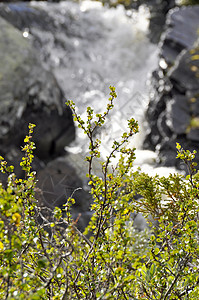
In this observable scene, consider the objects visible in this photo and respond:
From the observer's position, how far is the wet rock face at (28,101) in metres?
5.28

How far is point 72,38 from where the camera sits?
928 centimetres

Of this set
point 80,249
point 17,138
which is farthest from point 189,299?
point 17,138

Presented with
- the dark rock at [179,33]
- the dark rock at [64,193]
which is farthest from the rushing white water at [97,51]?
the dark rock at [64,193]

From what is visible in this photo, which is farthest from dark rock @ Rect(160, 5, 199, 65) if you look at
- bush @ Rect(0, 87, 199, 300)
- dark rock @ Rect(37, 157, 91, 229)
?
bush @ Rect(0, 87, 199, 300)

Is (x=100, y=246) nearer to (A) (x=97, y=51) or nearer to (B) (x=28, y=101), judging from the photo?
(B) (x=28, y=101)

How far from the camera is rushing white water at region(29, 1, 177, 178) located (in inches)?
308

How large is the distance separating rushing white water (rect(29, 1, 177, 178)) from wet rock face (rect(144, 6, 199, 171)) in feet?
1.41

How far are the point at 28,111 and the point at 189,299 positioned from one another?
4194 millimetres

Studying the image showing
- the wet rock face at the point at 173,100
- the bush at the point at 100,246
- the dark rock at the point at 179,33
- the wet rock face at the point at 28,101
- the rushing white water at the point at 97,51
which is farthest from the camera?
the rushing white water at the point at 97,51

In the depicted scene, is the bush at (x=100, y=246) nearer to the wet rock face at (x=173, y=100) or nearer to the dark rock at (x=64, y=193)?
the dark rock at (x=64, y=193)

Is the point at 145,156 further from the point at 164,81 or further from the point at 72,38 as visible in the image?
Answer: the point at 72,38

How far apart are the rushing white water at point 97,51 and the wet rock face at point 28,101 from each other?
0.97m

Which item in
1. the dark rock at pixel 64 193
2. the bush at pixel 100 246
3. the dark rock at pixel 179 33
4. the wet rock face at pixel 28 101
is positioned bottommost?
the bush at pixel 100 246

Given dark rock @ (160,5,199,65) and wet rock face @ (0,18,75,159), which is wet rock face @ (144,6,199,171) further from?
wet rock face @ (0,18,75,159)
